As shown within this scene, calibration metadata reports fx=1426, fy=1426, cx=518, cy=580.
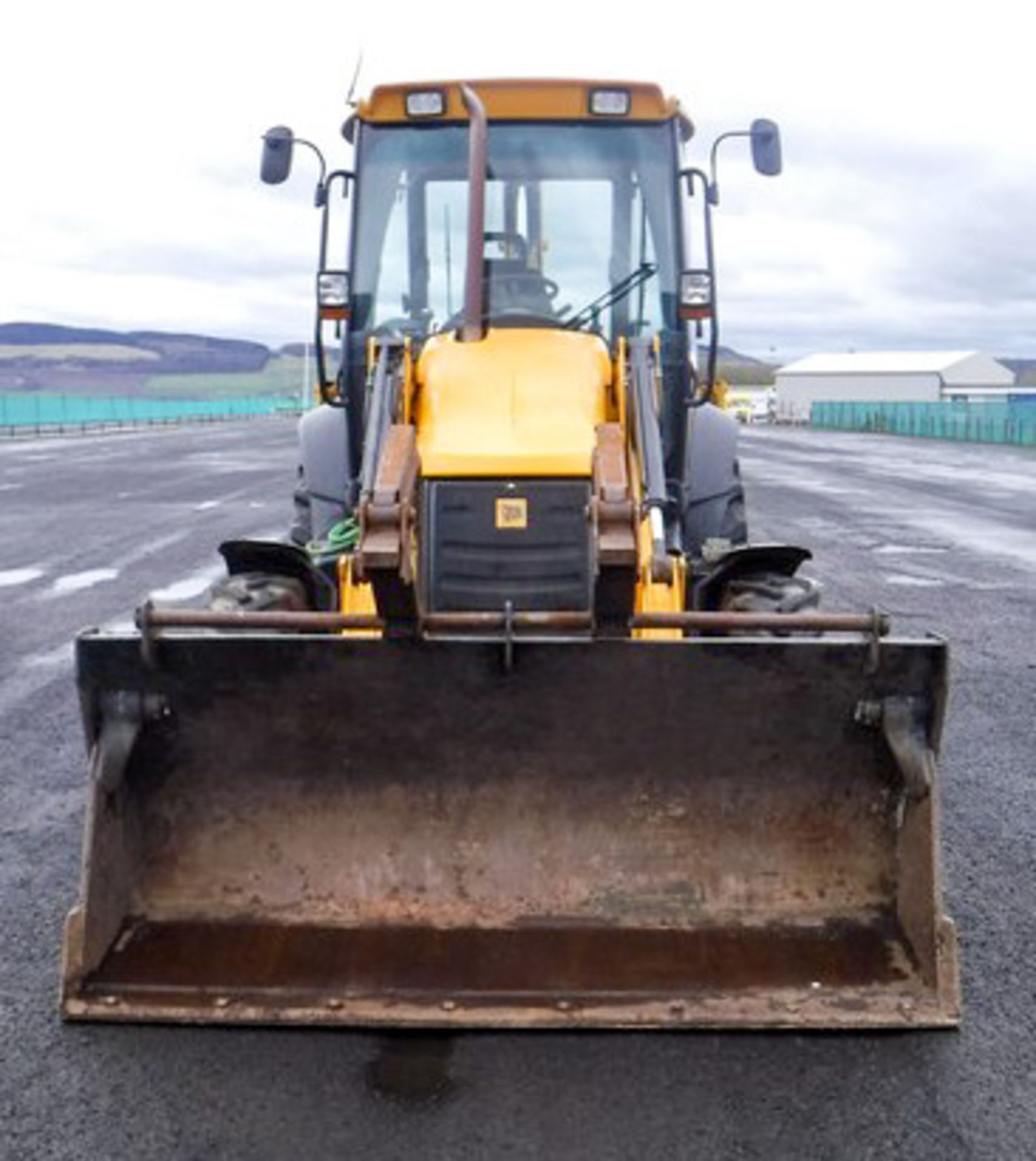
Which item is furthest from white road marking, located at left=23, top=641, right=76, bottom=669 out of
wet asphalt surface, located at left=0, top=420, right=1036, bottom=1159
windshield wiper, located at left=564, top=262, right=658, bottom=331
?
windshield wiper, located at left=564, top=262, right=658, bottom=331

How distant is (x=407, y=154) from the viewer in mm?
5914

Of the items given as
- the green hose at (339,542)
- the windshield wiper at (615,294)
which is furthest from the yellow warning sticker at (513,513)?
the windshield wiper at (615,294)

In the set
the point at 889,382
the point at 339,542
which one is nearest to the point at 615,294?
the point at 339,542

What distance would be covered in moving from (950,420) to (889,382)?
49237mm

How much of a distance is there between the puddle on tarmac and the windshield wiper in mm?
3062

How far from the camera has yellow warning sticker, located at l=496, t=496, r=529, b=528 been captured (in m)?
4.71

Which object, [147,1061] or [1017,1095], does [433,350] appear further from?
[1017,1095]

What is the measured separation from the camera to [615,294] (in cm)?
588

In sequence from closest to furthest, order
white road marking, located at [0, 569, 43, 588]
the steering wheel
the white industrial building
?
the steering wheel, white road marking, located at [0, 569, 43, 588], the white industrial building

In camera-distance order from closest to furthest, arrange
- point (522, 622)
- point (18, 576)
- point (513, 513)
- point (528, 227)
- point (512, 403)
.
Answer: point (522, 622) < point (513, 513) < point (512, 403) < point (528, 227) < point (18, 576)

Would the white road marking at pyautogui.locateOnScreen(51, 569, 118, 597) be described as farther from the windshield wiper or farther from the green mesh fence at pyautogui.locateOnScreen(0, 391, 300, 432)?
the green mesh fence at pyautogui.locateOnScreen(0, 391, 300, 432)

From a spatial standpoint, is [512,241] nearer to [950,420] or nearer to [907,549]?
[907,549]

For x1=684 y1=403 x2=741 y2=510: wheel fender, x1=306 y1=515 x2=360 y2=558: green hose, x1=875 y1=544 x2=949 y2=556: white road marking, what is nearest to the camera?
x1=306 y1=515 x2=360 y2=558: green hose

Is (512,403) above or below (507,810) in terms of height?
above
